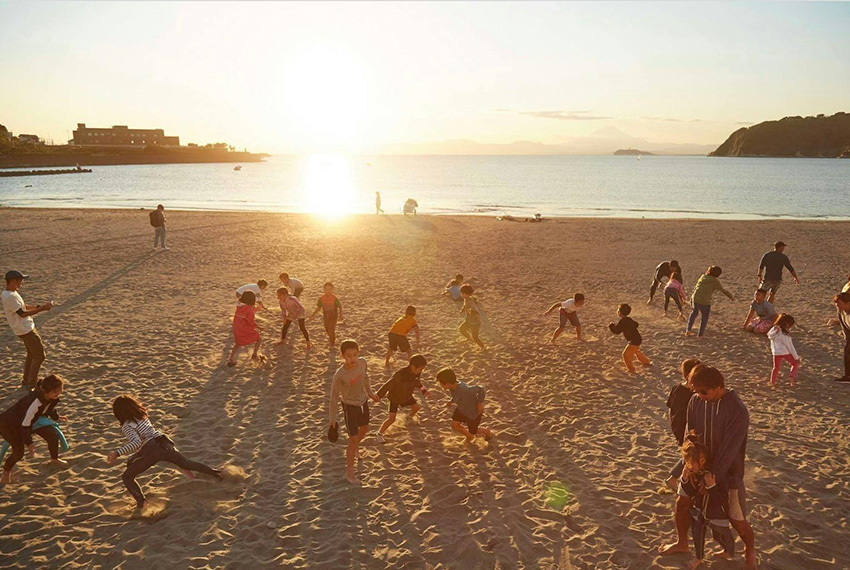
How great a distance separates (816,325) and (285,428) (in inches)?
528

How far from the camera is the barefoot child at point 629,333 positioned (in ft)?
31.1

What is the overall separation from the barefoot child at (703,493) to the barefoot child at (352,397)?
3639 millimetres

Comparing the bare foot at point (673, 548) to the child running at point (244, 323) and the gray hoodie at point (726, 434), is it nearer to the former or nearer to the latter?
the gray hoodie at point (726, 434)

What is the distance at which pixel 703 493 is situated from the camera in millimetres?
4457

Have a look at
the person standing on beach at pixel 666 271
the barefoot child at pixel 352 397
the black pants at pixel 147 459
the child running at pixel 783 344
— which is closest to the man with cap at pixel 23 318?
the black pants at pixel 147 459

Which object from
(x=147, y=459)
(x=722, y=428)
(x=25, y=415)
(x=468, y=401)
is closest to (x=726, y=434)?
(x=722, y=428)

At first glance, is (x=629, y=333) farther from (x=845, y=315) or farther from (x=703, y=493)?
(x=703, y=493)

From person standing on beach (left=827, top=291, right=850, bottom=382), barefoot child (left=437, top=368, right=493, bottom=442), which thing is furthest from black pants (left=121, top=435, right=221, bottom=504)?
person standing on beach (left=827, top=291, right=850, bottom=382)

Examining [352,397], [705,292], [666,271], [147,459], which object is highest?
[666,271]

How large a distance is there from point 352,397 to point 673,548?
3.93 meters

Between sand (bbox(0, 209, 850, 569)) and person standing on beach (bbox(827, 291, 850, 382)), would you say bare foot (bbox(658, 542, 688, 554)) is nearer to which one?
sand (bbox(0, 209, 850, 569))

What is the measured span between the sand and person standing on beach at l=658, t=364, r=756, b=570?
1.21 m

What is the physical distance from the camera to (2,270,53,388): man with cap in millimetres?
7781

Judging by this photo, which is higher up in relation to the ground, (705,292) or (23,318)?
(705,292)
